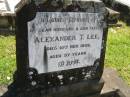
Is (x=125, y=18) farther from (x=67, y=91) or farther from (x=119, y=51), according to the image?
(x=67, y=91)

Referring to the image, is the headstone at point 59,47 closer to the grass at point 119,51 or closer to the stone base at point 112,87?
the stone base at point 112,87

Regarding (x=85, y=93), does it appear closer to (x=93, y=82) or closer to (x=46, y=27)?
(x=93, y=82)

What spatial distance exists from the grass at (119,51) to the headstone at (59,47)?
50.3 inches

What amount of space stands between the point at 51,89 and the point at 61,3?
1.09 m

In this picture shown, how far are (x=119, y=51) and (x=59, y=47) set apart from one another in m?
2.64

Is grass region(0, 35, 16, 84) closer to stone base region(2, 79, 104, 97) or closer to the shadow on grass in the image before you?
stone base region(2, 79, 104, 97)

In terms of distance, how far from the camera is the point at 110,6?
8266 millimetres

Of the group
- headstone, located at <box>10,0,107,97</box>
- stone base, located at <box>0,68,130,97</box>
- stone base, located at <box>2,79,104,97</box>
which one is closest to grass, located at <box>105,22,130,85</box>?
stone base, located at <box>0,68,130,97</box>

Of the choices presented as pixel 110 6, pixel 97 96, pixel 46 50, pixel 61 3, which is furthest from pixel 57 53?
pixel 110 6

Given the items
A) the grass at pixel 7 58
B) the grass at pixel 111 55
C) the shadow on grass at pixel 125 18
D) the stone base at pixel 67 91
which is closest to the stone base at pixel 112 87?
the stone base at pixel 67 91

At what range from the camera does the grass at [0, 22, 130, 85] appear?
4.87 metres

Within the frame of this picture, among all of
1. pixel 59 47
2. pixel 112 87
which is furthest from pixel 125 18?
pixel 59 47

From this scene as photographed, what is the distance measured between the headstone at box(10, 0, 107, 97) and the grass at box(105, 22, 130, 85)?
1278mm

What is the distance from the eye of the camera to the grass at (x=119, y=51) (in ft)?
17.5
